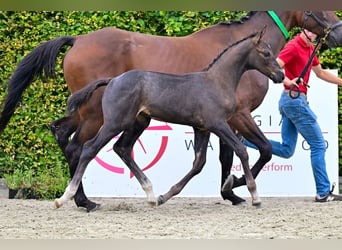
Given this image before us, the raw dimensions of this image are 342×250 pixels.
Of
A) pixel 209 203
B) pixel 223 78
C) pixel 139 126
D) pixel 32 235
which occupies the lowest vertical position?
pixel 209 203

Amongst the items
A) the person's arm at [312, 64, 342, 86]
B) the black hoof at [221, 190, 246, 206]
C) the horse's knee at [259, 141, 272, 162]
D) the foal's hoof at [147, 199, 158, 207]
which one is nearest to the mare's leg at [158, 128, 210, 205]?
the foal's hoof at [147, 199, 158, 207]

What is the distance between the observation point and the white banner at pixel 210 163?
21.9 feet

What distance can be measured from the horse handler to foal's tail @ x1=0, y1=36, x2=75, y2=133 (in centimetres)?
211

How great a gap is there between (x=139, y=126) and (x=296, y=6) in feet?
13.3

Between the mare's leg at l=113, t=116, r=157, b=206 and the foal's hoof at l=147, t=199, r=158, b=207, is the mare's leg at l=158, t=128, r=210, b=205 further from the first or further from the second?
the mare's leg at l=113, t=116, r=157, b=206

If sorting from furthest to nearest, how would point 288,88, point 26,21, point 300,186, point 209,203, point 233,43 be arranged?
point 26,21, point 300,186, point 209,203, point 288,88, point 233,43

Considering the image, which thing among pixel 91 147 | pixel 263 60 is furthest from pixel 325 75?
pixel 91 147

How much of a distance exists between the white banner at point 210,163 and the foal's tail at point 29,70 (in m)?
1.49

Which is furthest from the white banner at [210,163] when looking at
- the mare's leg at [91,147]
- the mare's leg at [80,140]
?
the mare's leg at [91,147]

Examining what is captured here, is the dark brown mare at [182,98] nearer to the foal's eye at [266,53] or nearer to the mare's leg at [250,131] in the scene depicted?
the foal's eye at [266,53]

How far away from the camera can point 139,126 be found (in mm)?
5297

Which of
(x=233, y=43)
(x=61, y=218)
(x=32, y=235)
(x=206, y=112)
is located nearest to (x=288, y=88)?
(x=233, y=43)

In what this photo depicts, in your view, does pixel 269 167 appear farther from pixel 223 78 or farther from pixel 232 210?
pixel 223 78

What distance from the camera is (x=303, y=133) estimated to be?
5.80 m
